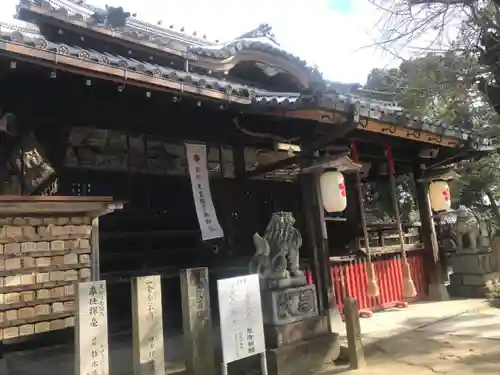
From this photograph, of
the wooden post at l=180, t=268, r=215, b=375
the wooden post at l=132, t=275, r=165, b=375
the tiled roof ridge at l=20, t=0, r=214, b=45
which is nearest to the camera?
the wooden post at l=132, t=275, r=165, b=375

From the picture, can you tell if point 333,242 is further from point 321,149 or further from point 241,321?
point 241,321

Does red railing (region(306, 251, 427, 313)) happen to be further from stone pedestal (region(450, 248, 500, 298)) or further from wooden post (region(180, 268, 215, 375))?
wooden post (region(180, 268, 215, 375))

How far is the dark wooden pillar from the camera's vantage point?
10742 mm

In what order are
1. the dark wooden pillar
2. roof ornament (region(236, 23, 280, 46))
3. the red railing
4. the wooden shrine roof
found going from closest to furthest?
the wooden shrine roof, the red railing, the dark wooden pillar, roof ornament (region(236, 23, 280, 46))

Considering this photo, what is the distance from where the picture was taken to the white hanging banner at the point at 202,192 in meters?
7.10

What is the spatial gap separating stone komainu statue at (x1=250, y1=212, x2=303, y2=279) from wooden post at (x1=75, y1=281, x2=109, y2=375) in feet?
8.12

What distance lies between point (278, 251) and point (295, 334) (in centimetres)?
112

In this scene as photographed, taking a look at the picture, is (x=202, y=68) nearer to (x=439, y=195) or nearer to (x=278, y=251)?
(x=278, y=251)

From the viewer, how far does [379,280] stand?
9.71m

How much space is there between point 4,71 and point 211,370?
4.05m

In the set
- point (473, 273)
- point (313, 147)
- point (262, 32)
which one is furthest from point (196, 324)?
point (262, 32)

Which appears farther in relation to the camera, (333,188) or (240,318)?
(333,188)

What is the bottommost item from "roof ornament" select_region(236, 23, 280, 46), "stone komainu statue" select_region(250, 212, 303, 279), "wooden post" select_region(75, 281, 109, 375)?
"wooden post" select_region(75, 281, 109, 375)

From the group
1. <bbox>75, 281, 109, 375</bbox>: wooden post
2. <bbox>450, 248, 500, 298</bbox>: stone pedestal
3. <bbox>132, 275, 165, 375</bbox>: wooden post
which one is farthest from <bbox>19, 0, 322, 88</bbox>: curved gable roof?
<bbox>450, 248, 500, 298</bbox>: stone pedestal
